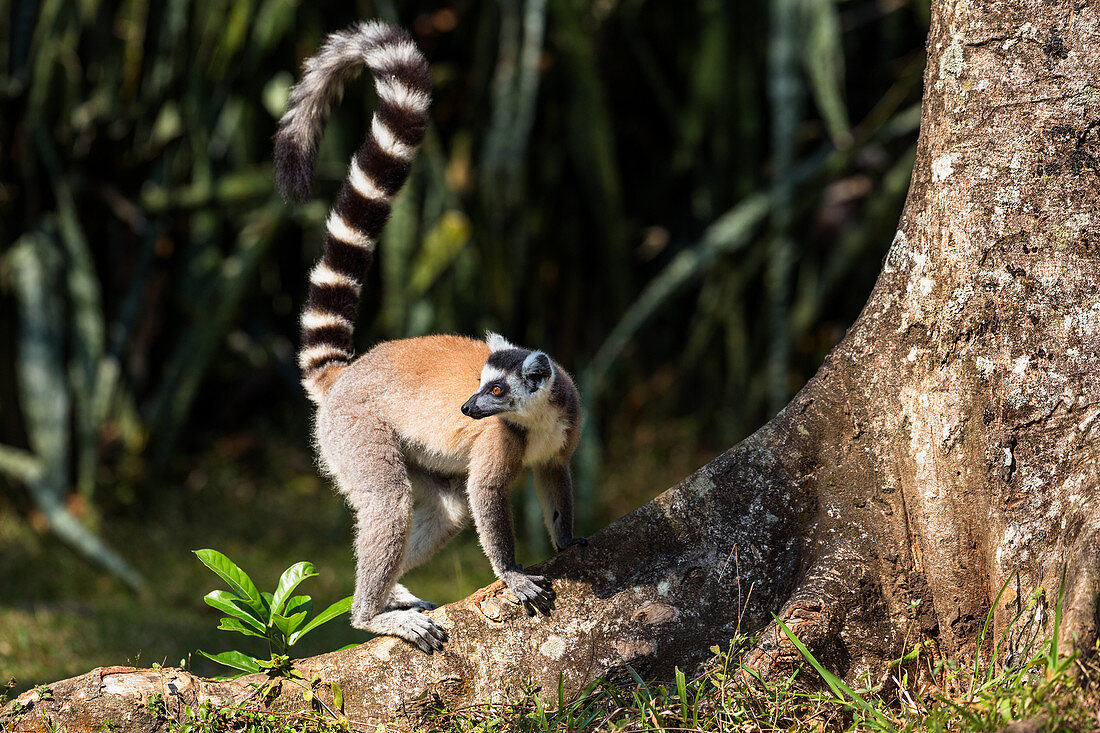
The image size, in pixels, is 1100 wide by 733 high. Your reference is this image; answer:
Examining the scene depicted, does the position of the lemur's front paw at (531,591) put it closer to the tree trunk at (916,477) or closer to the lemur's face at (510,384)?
the tree trunk at (916,477)

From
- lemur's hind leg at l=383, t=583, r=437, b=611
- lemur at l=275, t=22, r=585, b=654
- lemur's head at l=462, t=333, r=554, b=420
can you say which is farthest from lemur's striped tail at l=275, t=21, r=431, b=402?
lemur's hind leg at l=383, t=583, r=437, b=611

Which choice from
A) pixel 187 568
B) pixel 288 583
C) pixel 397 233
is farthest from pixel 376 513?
pixel 187 568

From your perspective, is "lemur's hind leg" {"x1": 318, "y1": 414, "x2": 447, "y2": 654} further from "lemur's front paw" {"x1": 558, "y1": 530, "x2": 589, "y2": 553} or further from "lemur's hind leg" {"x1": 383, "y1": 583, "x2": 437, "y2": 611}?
"lemur's front paw" {"x1": 558, "y1": 530, "x2": 589, "y2": 553}

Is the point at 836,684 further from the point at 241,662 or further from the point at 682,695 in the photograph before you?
the point at 241,662

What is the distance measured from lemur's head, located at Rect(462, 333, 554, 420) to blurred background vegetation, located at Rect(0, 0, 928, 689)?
2.24 meters

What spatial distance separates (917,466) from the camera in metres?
2.74

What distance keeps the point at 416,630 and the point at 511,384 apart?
79cm

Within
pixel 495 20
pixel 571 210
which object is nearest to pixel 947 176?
pixel 495 20

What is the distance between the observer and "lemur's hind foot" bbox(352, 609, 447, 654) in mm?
2854

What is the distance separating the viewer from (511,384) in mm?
3143

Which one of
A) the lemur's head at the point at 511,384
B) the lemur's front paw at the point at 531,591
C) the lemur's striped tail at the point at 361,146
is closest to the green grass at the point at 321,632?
the lemur's front paw at the point at 531,591

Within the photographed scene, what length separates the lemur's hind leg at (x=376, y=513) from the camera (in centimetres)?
319

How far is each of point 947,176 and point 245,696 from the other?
234 cm

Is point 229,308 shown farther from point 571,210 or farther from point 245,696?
point 245,696
